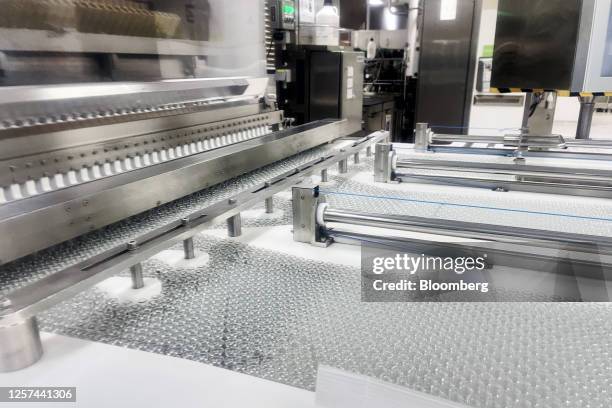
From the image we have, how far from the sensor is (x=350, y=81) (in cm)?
266

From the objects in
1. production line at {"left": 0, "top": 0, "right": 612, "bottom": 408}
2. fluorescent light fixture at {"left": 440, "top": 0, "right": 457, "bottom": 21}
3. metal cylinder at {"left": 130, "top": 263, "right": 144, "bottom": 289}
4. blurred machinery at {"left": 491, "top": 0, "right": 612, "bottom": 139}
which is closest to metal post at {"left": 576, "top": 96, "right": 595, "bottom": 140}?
blurred machinery at {"left": 491, "top": 0, "right": 612, "bottom": 139}

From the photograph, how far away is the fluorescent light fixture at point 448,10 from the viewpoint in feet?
11.4

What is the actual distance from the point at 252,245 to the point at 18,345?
0.54 m

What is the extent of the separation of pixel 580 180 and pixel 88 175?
153 centimetres

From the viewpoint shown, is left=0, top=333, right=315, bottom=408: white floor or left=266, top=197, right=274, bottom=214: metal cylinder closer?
left=0, top=333, right=315, bottom=408: white floor

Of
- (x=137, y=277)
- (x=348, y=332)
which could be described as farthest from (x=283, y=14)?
(x=348, y=332)

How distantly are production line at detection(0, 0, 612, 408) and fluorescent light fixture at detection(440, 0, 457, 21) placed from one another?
60.8 inches

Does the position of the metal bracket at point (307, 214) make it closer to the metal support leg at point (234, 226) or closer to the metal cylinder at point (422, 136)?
the metal support leg at point (234, 226)

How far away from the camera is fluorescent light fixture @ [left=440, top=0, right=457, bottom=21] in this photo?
349 cm

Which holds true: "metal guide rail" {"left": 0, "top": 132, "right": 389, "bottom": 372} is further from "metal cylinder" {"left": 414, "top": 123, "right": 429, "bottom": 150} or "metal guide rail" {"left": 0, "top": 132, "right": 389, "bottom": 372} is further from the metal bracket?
"metal cylinder" {"left": 414, "top": 123, "right": 429, "bottom": 150}

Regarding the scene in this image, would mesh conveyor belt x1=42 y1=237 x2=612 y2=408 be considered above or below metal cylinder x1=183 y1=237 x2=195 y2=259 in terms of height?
below

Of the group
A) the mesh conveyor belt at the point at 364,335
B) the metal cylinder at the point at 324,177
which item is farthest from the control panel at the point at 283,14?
the mesh conveyor belt at the point at 364,335

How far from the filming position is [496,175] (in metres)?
1.63

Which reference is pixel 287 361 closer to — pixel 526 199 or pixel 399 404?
pixel 399 404
